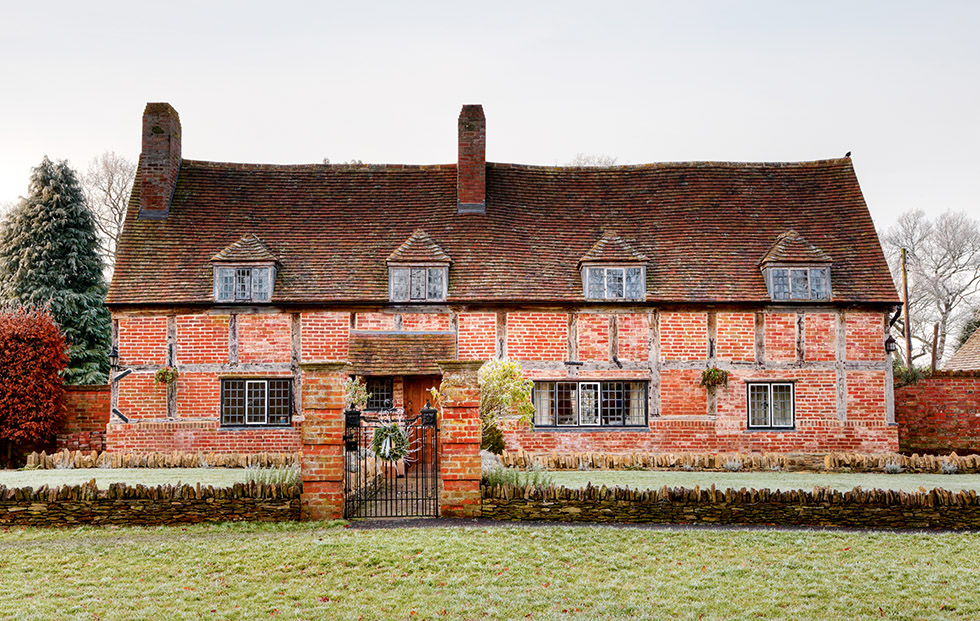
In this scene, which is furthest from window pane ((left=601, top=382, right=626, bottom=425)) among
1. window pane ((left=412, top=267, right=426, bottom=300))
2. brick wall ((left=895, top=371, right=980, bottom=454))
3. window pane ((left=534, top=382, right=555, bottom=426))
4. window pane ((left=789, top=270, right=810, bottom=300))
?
brick wall ((left=895, top=371, right=980, bottom=454))

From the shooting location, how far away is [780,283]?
1997 centimetres

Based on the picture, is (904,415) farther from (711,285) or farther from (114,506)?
(114,506)

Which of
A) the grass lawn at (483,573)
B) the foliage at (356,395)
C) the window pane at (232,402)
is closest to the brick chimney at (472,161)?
the foliage at (356,395)

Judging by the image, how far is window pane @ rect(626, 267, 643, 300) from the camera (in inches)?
786

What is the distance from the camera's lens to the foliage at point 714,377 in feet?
63.3

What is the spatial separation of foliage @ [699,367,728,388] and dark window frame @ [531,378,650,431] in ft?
4.63

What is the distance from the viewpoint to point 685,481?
1461 centimetres

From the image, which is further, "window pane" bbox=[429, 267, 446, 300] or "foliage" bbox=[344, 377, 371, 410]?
"window pane" bbox=[429, 267, 446, 300]

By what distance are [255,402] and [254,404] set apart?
57 millimetres

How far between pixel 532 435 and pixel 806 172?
1174 centimetres

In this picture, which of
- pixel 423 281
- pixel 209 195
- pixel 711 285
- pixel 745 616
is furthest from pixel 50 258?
pixel 745 616

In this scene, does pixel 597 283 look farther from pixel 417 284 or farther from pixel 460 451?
pixel 460 451

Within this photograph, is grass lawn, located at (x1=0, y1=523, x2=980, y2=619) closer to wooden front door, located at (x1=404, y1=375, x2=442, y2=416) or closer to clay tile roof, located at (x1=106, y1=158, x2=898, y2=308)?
wooden front door, located at (x1=404, y1=375, x2=442, y2=416)

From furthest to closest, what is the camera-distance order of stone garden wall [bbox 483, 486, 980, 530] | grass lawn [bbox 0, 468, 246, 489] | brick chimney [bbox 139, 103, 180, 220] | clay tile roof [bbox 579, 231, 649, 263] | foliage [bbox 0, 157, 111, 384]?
1. foliage [bbox 0, 157, 111, 384]
2. brick chimney [bbox 139, 103, 180, 220]
3. clay tile roof [bbox 579, 231, 649, 263]
4. grass lawn [bbox 0, 468, 246, 489]
5. stone garden wall [bbox 483, 486, 980, 530]
